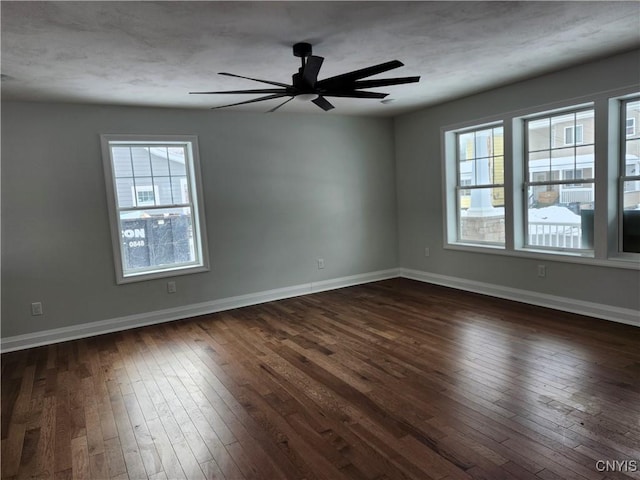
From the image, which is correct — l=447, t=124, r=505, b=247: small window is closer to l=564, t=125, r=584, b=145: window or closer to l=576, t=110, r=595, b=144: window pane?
l=564, t=125, r=584, b=145: window

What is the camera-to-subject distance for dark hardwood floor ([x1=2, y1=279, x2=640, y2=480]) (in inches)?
84.0

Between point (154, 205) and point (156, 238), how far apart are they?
40cm

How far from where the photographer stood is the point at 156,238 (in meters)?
4.94

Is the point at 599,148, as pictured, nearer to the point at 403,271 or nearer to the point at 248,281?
the point at 403,271

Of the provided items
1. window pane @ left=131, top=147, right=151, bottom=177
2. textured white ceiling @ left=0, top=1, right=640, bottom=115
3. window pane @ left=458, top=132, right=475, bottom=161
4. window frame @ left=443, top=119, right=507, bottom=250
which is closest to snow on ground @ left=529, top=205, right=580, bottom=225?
window frame @ left=443, top=119, right=507, bottom=250

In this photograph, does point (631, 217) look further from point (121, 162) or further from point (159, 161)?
point (121, 162)

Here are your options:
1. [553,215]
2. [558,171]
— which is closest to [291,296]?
[553,215]

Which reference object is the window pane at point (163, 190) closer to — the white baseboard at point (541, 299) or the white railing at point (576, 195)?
the white baseboard at point (541, 299)

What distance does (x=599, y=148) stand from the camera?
3.94 m

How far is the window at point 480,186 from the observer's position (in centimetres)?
514

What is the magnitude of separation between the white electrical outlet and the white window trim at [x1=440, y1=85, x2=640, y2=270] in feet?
16.5

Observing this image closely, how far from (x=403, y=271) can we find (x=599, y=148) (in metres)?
3.33

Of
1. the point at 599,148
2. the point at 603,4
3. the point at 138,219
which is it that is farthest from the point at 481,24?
the point at 138,219

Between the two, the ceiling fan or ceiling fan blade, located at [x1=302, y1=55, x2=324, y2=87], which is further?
the ceiling fan
